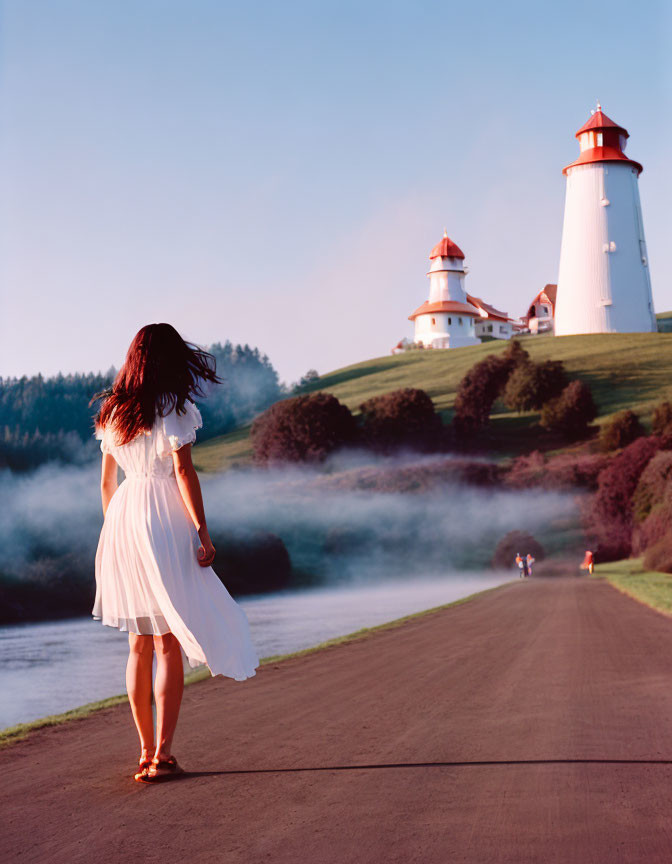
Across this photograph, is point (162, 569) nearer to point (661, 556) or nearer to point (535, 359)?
point (661, 556)

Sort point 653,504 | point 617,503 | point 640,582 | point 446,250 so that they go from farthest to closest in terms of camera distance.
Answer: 1. point 446,250
2. point 617,503
3. point 653,504
4. point 640,582

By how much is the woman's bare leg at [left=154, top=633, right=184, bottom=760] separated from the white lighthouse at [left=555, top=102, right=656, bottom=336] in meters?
50.8

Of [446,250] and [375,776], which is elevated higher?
[446,250]

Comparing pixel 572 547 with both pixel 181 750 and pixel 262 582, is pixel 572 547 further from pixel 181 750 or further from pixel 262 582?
pixel 181 750

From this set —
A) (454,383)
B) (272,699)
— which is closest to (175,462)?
(272,699)

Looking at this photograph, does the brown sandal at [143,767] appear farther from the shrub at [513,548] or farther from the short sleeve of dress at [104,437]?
the shrub at [513,548]

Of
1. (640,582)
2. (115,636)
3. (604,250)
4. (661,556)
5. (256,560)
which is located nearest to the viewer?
(115,636)

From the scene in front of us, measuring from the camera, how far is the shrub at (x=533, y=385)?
4581 cm

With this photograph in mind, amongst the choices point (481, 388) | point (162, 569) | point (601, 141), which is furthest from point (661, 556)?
point (162, 569)

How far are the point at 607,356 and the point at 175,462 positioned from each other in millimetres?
47101

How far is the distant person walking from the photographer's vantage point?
37969 mm

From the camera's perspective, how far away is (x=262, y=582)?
4097 centimetres

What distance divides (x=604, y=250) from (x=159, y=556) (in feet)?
171

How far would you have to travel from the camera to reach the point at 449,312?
6269 cm
